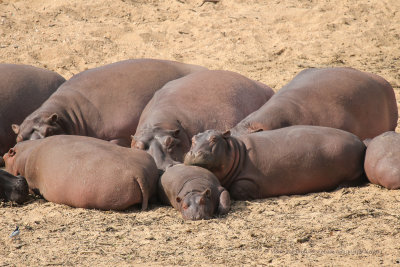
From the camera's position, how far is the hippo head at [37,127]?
7152 millimetres

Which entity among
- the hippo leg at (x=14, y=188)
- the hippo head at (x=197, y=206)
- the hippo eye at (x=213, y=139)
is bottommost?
the hippo leg at (x=14, y=188)

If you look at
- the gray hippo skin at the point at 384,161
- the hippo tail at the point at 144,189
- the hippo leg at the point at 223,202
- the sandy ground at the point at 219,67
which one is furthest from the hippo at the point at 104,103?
the gray hippo skin at the point at 384,161

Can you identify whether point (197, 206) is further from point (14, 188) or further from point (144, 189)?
point (14, 188)

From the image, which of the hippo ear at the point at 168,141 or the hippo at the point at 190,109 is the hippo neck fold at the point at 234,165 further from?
the hippo ear at the point at 168,141

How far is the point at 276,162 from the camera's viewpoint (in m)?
6.08

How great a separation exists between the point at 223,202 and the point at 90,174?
99 centimetres

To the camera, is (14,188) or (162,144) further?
(162,144)

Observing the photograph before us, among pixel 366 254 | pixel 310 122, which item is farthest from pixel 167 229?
pixel 310 122

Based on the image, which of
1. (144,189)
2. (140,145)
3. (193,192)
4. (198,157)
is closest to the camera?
(193,192)

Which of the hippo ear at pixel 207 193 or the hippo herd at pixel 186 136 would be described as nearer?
the hippo ear at pixel 207 193

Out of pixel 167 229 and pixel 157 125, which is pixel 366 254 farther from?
pixel 157 125

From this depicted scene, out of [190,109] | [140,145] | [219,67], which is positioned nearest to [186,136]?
[190,109]

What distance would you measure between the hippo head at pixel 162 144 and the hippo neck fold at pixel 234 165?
1.43 ft

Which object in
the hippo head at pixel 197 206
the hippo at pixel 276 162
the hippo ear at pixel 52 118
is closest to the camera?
the hippo head at pixel 197 206
